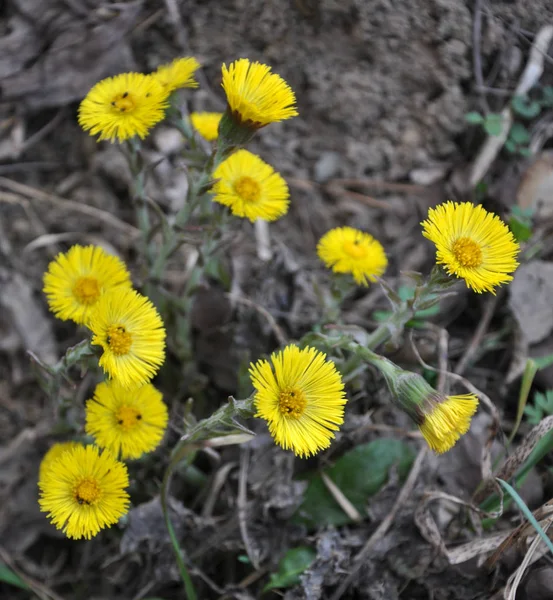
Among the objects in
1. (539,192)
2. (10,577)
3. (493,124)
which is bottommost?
(10,577)

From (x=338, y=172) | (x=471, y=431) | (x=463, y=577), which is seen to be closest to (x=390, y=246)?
(x=338, y=172)

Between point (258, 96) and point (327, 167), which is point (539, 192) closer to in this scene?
point (327, 167)

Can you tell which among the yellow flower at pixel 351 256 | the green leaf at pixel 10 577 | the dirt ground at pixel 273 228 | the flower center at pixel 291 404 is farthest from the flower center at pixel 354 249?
the green leaf at pixel 10 577

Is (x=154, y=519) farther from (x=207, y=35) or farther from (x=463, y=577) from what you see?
(x=207, y=35)

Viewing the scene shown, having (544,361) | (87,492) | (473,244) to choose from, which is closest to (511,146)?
(544,361)

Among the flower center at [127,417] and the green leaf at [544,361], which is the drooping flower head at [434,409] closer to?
the green leaf at [544,361]

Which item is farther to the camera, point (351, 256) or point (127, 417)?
point (351, 256)
